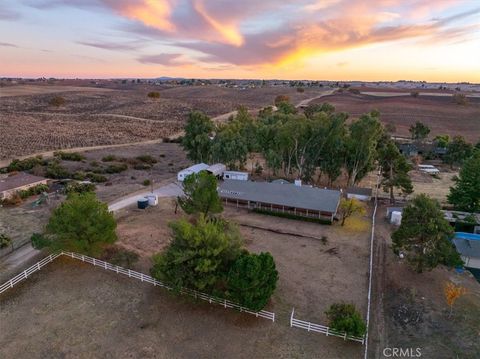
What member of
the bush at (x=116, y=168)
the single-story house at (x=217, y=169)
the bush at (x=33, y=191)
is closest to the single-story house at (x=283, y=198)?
the single-story house at (x=217, y=169)

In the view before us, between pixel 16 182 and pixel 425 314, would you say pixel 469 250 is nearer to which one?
pixel 425 314

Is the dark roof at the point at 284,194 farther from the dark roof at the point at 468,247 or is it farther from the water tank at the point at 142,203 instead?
the dark roof at the point at 468,247

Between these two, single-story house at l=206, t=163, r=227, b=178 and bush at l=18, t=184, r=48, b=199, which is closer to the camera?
bush at l=18, t=184, r=48, b=199

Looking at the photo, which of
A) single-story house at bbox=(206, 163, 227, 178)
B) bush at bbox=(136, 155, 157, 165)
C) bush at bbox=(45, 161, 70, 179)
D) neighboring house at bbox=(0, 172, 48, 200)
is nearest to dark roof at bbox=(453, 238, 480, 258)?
single-story house at bbox=(206, 163, 227, 178)

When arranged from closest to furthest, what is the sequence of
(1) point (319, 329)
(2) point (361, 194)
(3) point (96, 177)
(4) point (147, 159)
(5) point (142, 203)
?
(1) point (319, 329) < (5) point (142, 203) < (2) point (361, 194) < (3) point (96, 177) < (4) point (147, 159)

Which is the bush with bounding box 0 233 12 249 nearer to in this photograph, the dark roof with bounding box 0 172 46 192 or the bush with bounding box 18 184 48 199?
the bush with bounding box 18 184 48 199

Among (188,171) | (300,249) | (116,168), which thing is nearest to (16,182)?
(116,168)
